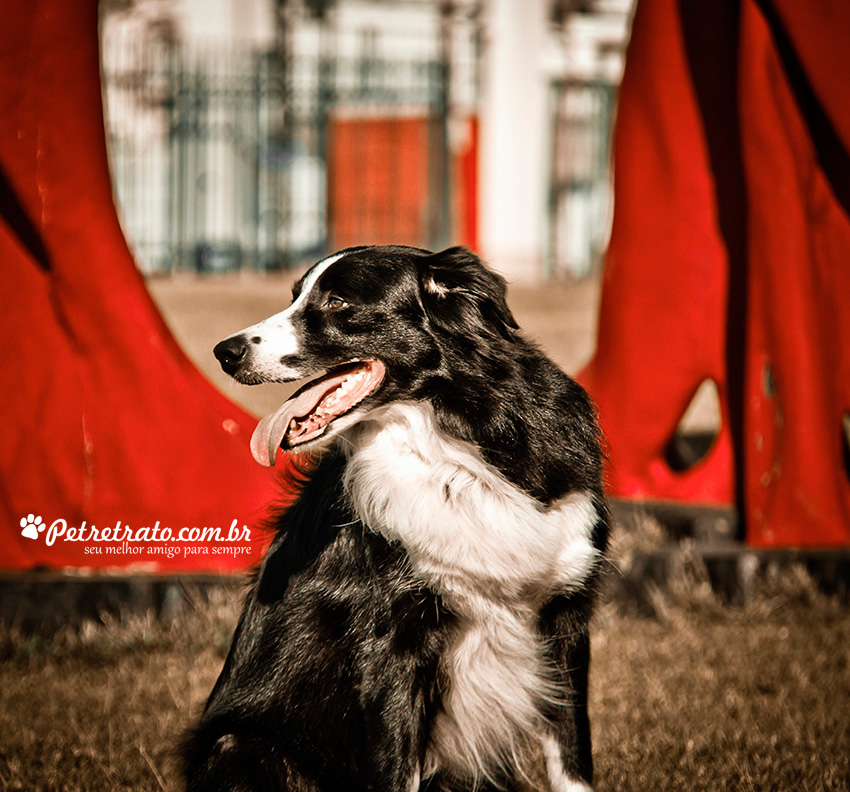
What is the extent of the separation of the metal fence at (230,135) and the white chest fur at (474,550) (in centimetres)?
1506

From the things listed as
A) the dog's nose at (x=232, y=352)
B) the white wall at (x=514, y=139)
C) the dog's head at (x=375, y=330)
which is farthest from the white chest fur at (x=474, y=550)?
the white wall at (x=514, y=139)

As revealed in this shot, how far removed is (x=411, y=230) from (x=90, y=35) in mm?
14323

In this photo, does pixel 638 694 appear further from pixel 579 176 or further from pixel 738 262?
pixel 579 176

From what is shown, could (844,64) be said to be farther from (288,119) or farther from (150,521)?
(288,119)

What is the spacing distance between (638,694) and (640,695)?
0.01 meters

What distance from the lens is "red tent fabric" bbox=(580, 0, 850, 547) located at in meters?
4.40

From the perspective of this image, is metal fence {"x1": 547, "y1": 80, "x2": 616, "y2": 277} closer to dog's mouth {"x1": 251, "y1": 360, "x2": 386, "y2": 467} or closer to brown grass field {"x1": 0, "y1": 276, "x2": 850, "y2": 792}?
brown grass field {"x1": 0, "y1": 276, "x2": 850, "y2": 792}

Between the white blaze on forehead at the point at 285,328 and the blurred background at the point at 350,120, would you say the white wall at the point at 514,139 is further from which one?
the white blaze on forehead at the point at 285,328

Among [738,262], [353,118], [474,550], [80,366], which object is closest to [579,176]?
[353,118]

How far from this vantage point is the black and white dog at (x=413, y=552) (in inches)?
92.9

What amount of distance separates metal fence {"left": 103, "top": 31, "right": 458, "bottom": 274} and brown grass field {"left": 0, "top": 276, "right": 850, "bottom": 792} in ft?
44.7

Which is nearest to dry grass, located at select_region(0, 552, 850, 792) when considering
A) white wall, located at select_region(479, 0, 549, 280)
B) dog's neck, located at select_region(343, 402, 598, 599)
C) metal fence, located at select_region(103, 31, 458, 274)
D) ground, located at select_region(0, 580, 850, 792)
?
ground, located at select_region(0, 580, 850, 792)

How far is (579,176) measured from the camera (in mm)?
17594

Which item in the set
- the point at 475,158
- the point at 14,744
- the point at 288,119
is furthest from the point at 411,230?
the point at 14,744
